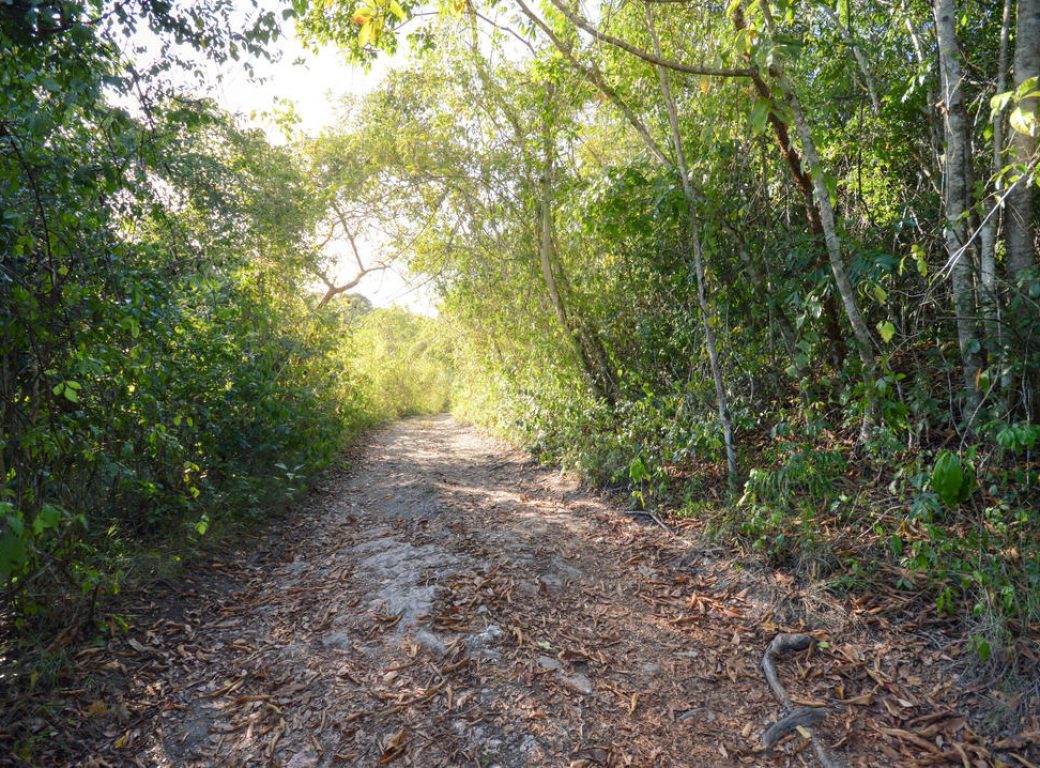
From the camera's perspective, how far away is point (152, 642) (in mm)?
3311

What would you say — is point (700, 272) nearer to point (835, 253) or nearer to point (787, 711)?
point (835, 253)

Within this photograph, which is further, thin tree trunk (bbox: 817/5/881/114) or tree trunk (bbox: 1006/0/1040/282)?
thin tree trunk (bbox: 817/5/881/114)

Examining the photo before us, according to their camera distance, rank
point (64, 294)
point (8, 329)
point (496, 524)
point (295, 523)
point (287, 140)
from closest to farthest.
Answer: point (8, 329) < point (64, 294) < point (496, 524) < point (295, 523) < point (287, 140)

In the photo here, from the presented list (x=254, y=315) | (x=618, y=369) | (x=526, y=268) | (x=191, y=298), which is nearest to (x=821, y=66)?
(x=618, y=369)

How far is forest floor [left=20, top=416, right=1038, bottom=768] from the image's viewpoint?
246 centimetres

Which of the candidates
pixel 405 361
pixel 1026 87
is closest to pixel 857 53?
pixel 1026 87

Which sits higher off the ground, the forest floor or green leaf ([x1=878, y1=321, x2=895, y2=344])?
green leaf ([x1=878, y1=321, x2=895, y2=344])

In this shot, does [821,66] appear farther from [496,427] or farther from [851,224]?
[496,427]

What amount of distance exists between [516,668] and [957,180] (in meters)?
3.82

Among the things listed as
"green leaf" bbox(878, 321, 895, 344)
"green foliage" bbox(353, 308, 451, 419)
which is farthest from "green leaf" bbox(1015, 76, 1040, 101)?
"green foliage" bbox(353, 308, 451, 419)

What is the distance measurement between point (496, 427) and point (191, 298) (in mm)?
7642

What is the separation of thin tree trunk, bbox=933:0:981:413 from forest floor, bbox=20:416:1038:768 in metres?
1.49

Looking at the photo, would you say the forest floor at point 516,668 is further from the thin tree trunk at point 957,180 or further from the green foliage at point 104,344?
the thin tree trunk at point 957,180

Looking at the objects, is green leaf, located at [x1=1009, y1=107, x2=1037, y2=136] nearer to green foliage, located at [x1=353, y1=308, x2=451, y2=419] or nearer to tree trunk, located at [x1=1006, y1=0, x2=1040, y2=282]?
tree trunk, located at [x1=1006, y1=0, x2=1040, y2=282]
